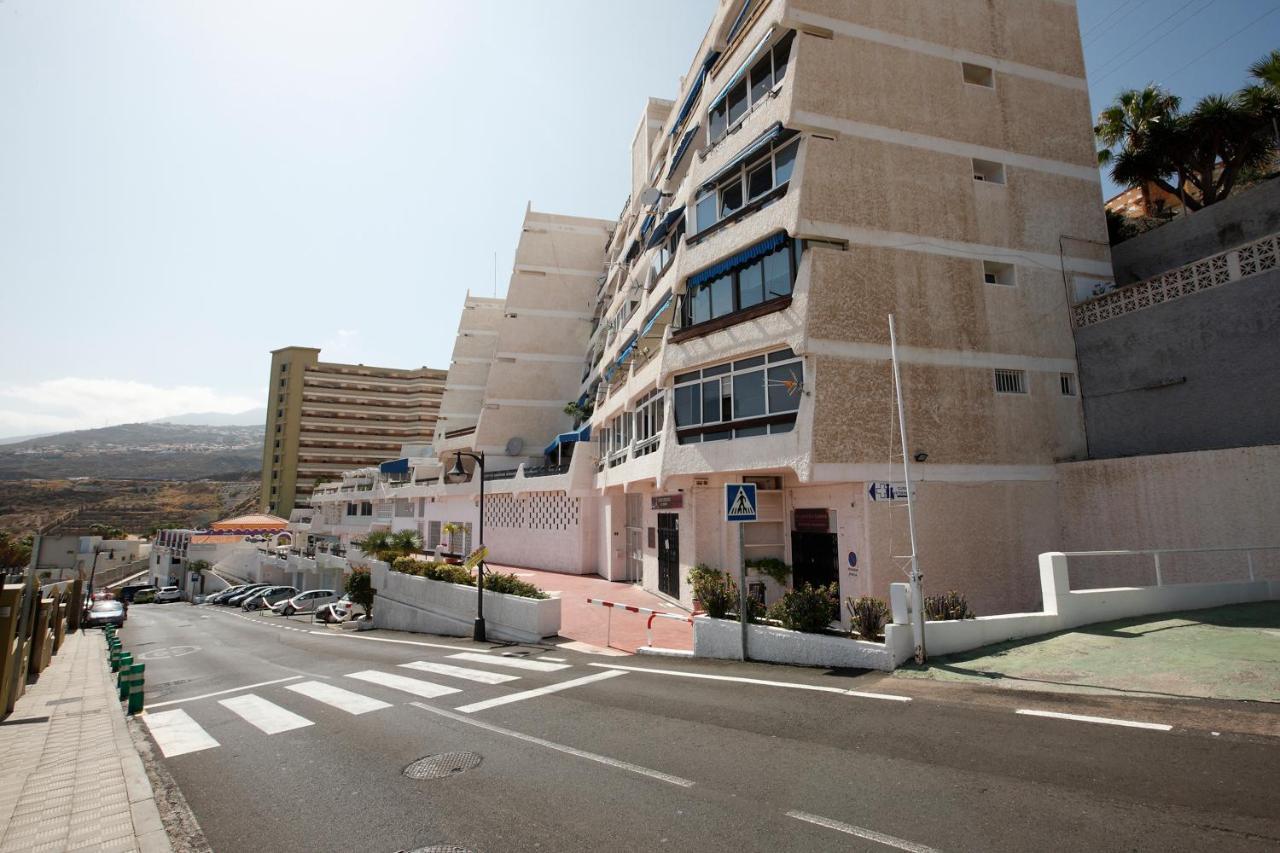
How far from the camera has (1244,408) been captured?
1374cm

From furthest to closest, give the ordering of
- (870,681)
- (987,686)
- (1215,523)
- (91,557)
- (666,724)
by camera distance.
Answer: (91,557)
(1215,523)
(870,681)
(987,686)
(666,724)

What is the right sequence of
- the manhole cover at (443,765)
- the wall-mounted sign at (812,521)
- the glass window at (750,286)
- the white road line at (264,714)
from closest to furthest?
1. the manhole cover at (443,765)
2. the white road line at (264,714)
3. the wall-mounted sign at (812,521)
4. the glass window at (750,286)

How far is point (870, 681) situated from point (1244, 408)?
12139 mm

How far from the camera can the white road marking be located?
32.3ft

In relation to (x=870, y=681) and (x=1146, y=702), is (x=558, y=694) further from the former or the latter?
(x=1146, y=702)

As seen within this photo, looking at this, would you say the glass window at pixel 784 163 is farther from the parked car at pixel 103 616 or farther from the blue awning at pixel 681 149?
the parked car at pixel 103 616

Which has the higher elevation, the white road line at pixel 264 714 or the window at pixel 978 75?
the window at pixel 978 75

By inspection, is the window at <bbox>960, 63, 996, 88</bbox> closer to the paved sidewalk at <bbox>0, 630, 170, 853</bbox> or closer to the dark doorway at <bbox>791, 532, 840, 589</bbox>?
the dark doorway at <bbox>791, 532, 840, 589</bbox>

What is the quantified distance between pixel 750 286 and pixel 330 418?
100348 millimetres

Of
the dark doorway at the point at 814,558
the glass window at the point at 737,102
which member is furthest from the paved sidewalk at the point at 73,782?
the glass window at the point at 737,102

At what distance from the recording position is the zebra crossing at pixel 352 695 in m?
9.13

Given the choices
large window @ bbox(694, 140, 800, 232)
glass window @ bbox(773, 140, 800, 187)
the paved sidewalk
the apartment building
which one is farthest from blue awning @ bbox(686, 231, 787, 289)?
the apartment building

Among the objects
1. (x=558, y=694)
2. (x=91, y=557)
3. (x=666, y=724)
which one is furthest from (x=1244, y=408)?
(x=91, y=557)

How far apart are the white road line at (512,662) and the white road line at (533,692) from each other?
127cm
